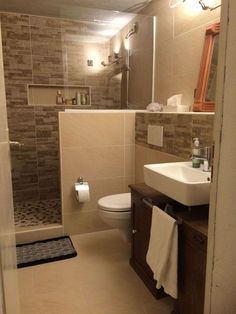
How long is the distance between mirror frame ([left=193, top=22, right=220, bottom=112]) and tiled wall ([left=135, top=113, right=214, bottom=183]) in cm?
19

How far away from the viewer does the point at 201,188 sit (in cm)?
136

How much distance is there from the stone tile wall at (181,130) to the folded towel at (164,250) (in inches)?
24.2

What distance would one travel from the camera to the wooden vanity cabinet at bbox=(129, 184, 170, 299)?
1.78m

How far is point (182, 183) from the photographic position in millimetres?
1349

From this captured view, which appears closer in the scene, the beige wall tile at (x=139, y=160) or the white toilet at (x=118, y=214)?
the white toilet at (x=118, y=214)

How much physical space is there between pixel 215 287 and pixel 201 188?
57cm

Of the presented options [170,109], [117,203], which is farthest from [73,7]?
[117,203]

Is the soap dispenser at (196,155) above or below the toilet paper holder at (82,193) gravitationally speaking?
above

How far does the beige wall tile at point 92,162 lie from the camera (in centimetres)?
262

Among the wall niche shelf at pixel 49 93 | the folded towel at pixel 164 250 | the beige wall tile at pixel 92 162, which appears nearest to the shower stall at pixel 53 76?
the wall niche shelf at pixel 49 93

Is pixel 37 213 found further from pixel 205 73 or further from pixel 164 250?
pixel 205 73

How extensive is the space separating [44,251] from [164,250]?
1326 millimetres

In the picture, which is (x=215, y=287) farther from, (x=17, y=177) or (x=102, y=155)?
(x=17, y=177)

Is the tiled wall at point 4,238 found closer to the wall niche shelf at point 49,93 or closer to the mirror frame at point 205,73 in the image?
the mirror frame at point 205,73
